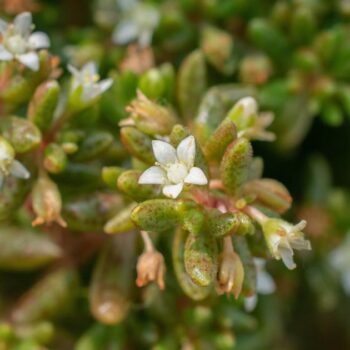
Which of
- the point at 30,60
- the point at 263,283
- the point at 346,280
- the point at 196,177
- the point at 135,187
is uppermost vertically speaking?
the point at 30,60

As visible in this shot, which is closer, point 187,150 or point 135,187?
point 187,150

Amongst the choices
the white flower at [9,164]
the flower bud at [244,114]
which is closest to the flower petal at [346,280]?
the flower bud at [244,114]

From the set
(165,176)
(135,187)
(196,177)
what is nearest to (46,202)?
(135,187)

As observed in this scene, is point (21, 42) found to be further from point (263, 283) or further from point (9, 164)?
point (263, 283)

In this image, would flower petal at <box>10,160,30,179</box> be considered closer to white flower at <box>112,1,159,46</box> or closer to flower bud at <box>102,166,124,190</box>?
flower bud at <box>102,166,124,190</box>

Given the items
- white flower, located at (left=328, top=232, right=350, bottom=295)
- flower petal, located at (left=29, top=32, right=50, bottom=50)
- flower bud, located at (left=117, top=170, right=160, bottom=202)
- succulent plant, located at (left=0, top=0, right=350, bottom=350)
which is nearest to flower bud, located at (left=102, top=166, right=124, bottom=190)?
succulent plant, located at (left=0, top=0, right=350, bottom=350)

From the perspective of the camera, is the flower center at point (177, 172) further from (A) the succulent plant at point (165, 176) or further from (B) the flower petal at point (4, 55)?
(B) the flower petal at point (4, 55)
